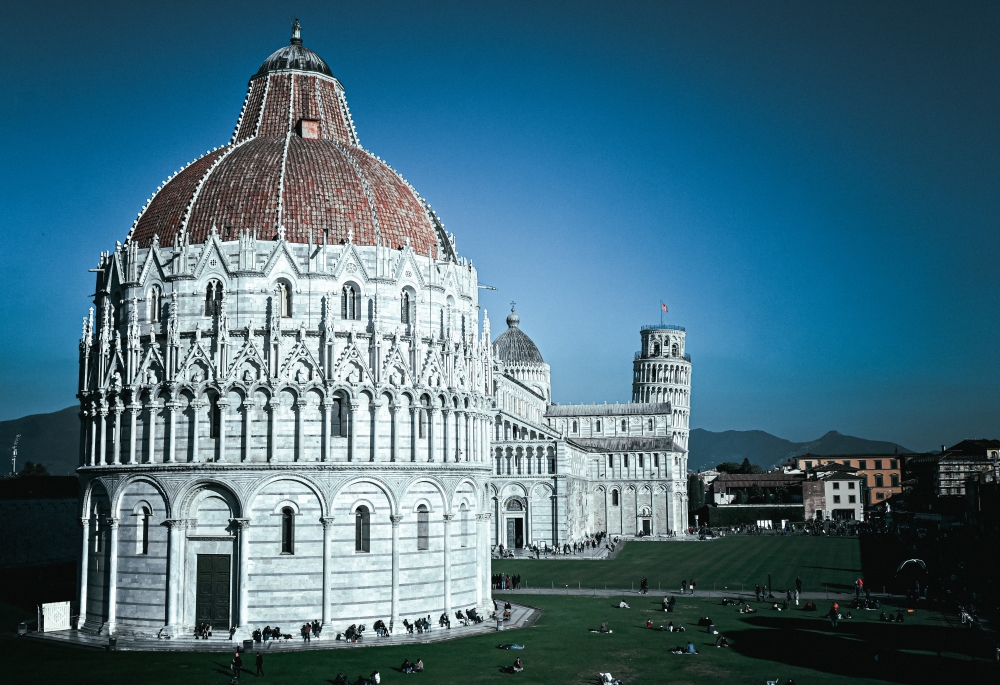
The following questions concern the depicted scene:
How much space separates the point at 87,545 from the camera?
155 feet

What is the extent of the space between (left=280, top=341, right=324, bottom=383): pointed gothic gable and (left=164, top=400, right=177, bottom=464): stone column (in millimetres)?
5141

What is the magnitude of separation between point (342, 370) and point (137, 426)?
9629mm

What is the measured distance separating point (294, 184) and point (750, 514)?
9265cm

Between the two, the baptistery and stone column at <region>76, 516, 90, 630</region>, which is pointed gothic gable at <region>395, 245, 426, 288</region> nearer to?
the baptistery

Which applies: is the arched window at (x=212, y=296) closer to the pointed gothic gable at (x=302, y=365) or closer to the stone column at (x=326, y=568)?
the pointed gothic gable at (x=302, y=365)

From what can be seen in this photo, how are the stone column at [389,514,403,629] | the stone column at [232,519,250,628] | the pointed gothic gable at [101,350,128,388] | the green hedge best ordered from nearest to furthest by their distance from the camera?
the stone column at [232,519,250,628]
the stone column at [389,514,403,629]
the pointed gothic gable at [101,350,128,388]
the green hedge

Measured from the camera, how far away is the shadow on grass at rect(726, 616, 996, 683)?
36.5 m

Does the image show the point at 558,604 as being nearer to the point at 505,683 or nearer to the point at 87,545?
the point at 505,683

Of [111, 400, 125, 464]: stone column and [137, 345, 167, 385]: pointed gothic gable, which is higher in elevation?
[137, 345, 167, 385]: pointed gothic gable

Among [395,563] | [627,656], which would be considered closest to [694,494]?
[395,563]

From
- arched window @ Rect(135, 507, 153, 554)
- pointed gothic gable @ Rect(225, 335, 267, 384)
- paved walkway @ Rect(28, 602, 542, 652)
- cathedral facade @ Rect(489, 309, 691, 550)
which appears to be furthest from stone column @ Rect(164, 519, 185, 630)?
cathedral facade @ Rect(489, 309, 691, 550)

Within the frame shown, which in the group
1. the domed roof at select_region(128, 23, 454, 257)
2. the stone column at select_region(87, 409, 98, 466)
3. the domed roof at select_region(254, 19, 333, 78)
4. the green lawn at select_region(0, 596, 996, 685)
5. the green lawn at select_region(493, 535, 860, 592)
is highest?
the domed roof at select_region(254, 19, 333, 78)

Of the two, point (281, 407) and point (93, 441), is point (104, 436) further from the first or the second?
point (281, 407)

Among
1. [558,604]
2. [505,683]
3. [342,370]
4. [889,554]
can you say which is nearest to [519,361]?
[889,554]
